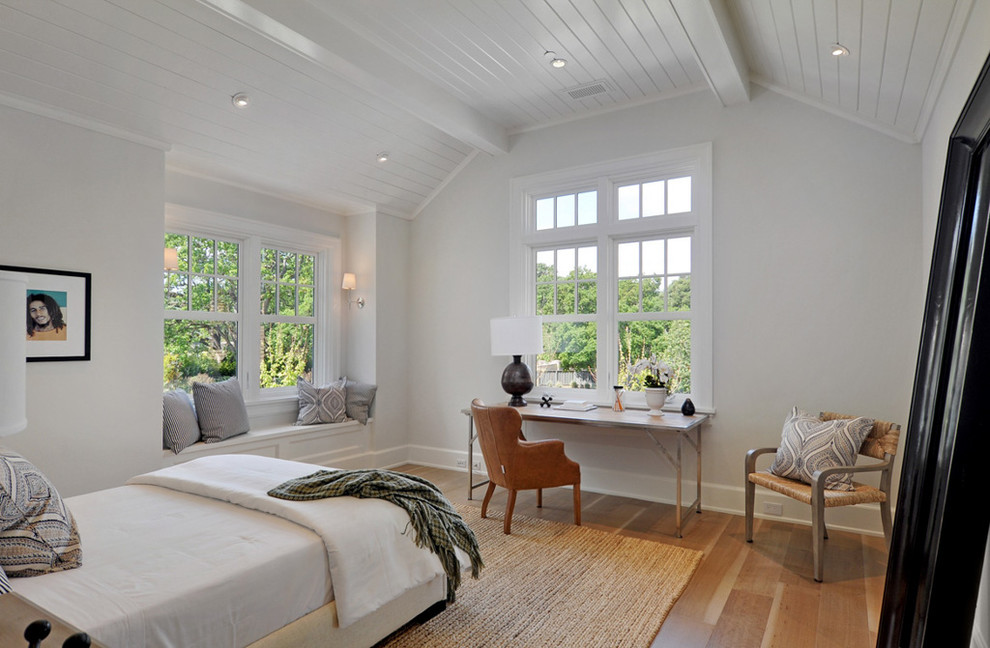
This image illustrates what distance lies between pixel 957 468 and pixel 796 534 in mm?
2222

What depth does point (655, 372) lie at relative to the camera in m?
4.17

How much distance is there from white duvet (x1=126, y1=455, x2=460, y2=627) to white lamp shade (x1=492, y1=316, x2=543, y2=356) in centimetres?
219

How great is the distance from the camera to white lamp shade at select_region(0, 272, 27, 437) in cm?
134

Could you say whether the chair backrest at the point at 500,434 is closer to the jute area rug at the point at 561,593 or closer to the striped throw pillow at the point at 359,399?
the jute area rug at the point at 561,593

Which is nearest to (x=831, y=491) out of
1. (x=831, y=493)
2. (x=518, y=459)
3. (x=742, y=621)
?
(x=831, y=493)

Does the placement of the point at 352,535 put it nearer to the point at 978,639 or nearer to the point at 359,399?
the point at 978,639

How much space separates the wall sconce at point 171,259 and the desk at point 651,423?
8.03 ft

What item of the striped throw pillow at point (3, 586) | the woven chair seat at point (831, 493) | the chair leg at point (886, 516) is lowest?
the chair leg at point (886, 516)

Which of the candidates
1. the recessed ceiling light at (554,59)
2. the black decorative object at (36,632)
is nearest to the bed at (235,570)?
the black decorative object at (36,632)

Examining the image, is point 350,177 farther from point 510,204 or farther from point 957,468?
point 957,468

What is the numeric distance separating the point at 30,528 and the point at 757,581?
3.01 m

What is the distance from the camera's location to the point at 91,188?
11.3 feet

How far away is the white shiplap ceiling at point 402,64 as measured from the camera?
2.80 m

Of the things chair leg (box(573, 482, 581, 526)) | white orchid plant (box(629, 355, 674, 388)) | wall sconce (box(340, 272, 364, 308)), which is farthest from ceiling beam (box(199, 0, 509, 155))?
chair leg (box(573, 482, 581, 526))
